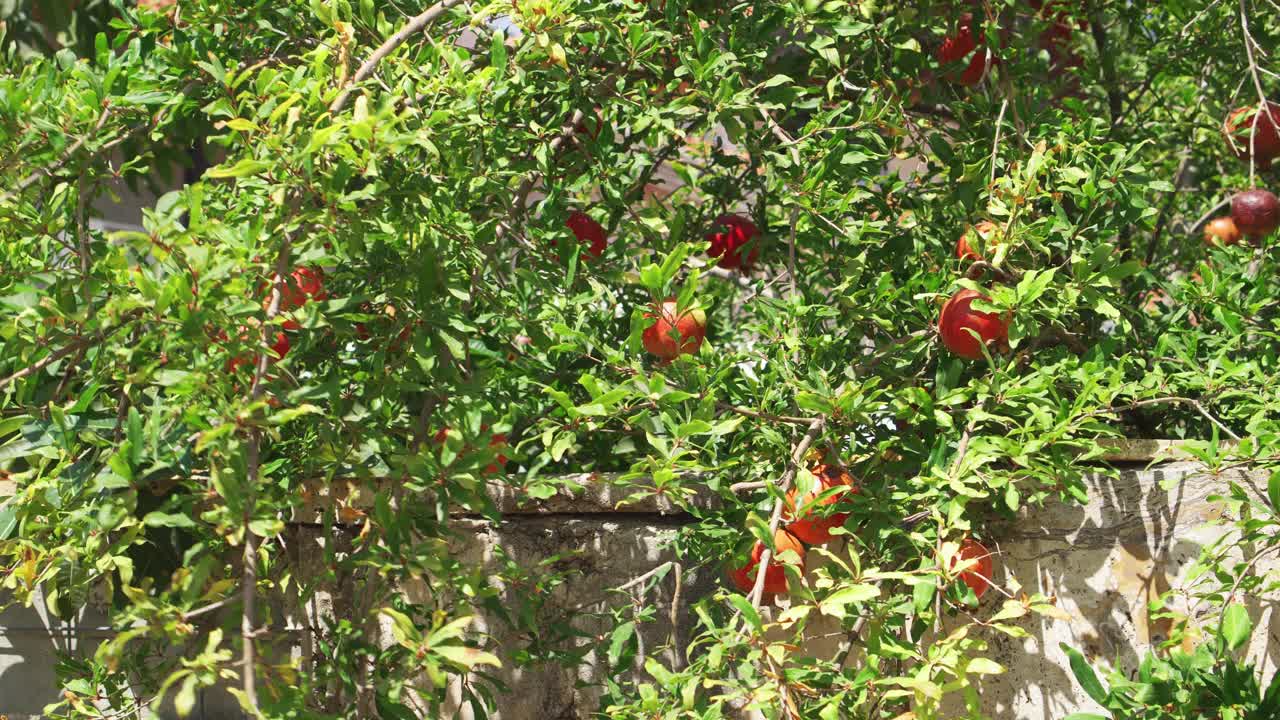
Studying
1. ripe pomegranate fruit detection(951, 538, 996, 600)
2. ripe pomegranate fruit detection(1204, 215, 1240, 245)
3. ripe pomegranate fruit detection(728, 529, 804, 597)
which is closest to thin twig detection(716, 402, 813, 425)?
ripe pomegranate fruit detection(728, 529, 804, 597)

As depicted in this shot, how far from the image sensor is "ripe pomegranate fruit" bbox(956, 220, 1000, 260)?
5.33 feet

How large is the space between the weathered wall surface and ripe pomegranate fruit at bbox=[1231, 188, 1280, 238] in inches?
27.9

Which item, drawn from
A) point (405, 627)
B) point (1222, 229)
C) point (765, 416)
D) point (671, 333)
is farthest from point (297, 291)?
point (1222, 229)

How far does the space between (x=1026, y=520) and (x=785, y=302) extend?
1.59 ft

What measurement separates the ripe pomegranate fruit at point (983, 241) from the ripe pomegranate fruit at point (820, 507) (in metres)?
0.38

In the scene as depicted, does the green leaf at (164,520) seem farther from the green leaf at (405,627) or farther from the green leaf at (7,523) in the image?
the green leaf at (7,523)

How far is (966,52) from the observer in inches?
80.4

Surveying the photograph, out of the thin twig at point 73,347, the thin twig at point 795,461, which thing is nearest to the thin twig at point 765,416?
the thin twig at point 795,461

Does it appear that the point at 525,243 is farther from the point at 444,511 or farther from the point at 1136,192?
the point at 1136,192

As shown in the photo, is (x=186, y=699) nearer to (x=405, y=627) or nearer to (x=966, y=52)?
(x=405, y=627)

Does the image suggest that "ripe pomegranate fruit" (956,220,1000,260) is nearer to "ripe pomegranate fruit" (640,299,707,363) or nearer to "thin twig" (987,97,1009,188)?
"thin twig" (987,97,1009,188)

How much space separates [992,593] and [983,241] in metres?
0.51

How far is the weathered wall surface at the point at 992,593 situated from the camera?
162 centimetres

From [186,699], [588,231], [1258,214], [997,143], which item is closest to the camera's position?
[186,699]
